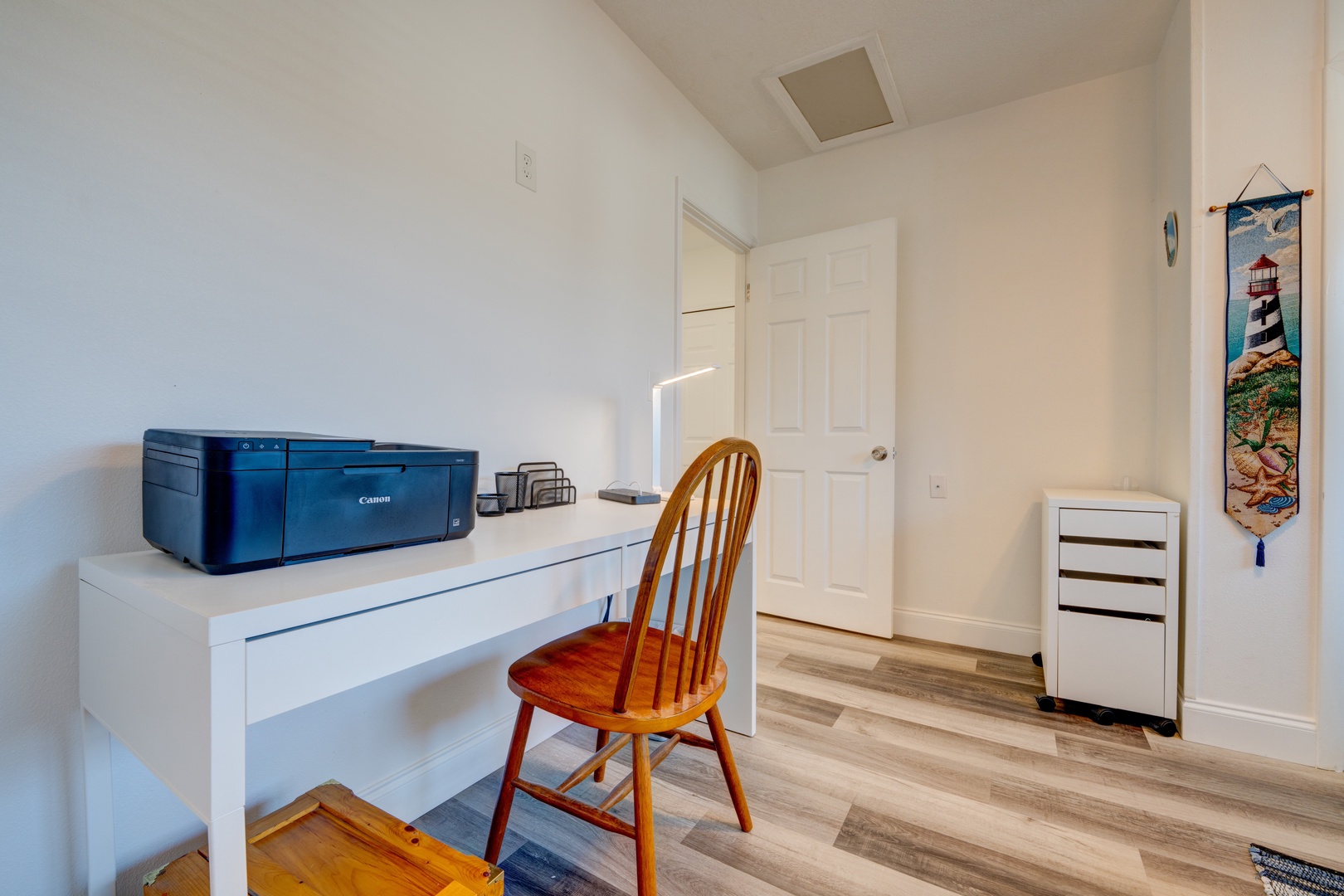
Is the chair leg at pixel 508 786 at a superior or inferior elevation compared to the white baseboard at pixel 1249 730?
superior

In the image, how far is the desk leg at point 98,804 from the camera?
83cm

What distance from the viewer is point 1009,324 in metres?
2.45

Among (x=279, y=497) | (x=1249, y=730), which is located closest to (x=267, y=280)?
(x=279, y=497)

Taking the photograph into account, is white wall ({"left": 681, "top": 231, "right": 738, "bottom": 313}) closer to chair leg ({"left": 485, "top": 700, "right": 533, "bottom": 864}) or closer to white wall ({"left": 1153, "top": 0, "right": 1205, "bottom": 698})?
white wall ({"left": 1153, "top": 0, "right": 1205, "bottom": 698})

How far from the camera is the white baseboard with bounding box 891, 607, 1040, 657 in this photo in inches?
94.6

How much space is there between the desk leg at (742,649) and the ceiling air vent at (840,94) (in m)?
1.95

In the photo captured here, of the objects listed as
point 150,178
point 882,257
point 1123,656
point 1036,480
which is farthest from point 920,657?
point 150,178

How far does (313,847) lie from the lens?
35.4 inches

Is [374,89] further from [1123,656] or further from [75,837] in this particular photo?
[1123,656]

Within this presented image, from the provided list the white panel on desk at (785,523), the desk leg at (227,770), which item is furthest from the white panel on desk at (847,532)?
the desk leg at (227,770)

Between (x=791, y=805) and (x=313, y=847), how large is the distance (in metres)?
1.05

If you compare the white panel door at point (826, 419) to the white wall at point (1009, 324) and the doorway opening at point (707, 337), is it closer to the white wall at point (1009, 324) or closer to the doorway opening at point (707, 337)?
the white wall at point (1009, 324)

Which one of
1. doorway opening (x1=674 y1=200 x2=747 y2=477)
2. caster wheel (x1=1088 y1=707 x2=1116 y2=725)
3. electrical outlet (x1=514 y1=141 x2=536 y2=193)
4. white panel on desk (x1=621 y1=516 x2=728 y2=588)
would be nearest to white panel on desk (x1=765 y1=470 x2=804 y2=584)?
doorway opening (x1=674 y1=200 x2=747 y2=477)

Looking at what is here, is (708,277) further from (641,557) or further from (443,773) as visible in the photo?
(443,773)
